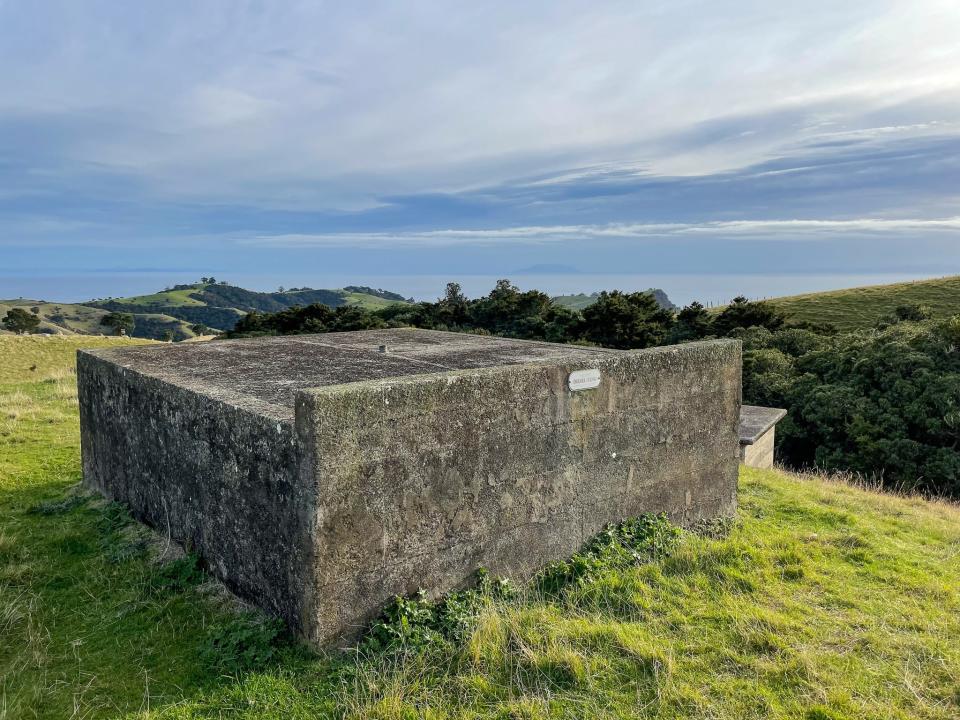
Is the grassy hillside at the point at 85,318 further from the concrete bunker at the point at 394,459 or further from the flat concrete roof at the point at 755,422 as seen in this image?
the concrete bunker at the point at 394,459

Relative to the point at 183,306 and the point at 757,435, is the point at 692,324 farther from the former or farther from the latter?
the point at 183,306

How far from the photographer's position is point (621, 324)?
32.0 meters

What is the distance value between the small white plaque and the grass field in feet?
5.38

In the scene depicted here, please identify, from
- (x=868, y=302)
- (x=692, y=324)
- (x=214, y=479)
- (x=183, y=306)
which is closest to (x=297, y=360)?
(x=214, y=479)

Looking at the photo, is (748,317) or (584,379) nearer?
(584,379)

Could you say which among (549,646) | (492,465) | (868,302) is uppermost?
(868,302)

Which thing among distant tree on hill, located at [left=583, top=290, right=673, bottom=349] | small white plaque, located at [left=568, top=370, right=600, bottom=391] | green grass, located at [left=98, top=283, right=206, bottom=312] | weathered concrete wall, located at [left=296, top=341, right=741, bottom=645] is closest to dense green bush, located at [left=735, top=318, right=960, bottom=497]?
distant tree on hill, located at [left=583, top=290, right=673, bottom=349]

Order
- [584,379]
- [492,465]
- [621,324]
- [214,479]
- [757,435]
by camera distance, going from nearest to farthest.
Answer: [492,465] < [214,479] < [584,379] < [757,435] < [621,324]

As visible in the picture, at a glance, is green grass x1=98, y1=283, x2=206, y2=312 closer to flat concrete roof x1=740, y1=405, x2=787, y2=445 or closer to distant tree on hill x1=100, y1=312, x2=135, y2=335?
distant tree on hill x1=100, y1=312, x2=135, y2=335

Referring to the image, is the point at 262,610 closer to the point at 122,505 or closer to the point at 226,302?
the point at 122,505

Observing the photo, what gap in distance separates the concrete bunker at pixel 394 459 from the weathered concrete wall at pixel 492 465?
0.01m

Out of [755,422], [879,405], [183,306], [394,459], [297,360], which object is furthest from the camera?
[183,306]

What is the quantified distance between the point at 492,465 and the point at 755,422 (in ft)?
34.2

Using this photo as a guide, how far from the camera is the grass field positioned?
3766 mm
